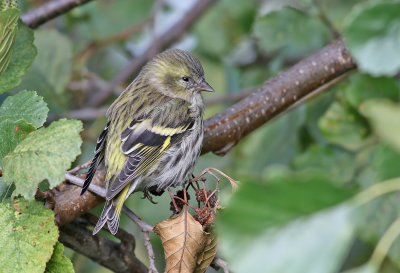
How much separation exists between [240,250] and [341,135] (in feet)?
6.02

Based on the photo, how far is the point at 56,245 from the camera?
5.94 feet

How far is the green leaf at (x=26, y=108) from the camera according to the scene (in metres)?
1.81

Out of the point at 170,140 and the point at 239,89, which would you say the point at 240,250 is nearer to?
the point at 170,140

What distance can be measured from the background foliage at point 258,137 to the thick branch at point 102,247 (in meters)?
0.27

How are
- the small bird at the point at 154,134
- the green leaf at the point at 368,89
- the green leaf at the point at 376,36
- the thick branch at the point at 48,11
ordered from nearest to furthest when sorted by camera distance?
the green leaf at the point at 376,36 < the green leaf at the point at 368,89 < the small bird at the point at 154,134 < the thick branch at the point at 48,11

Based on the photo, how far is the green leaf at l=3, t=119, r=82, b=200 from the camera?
144cm

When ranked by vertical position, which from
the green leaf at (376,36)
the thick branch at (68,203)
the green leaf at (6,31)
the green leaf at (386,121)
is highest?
the green leaf at (376,36)

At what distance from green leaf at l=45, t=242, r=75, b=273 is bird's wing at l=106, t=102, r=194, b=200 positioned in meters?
0.69

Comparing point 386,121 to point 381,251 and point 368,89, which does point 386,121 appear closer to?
point 381,251

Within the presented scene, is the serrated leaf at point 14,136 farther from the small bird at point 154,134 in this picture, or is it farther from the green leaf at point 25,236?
the small bird at point 154,134

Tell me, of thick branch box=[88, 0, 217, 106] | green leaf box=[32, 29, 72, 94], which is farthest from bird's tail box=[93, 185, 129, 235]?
thick branch box=[88, 0, 217, 106]

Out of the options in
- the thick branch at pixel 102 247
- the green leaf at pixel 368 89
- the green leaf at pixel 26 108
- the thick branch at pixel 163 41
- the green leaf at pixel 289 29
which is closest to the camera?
the green leaf at pixel 26 108

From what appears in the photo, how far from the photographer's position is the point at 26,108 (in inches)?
72.1

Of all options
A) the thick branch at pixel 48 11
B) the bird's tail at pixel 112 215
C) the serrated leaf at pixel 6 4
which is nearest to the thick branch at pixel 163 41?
the thick branch at pixel 48 11
